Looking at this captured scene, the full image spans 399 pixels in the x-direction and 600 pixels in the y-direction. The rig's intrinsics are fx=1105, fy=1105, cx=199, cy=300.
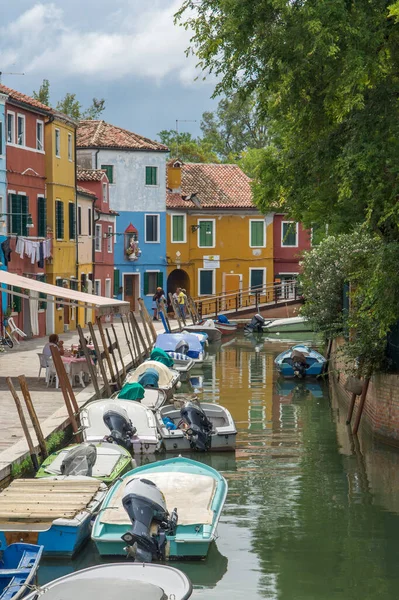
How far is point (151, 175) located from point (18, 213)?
2153 cm

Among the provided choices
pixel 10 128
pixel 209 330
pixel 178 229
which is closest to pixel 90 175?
pixel 209 330

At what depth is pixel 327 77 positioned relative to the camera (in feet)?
51.9

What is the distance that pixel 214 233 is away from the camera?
58031 millimetres

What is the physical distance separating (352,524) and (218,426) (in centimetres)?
613

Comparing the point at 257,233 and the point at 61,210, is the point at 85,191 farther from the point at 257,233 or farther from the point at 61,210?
the point at 257,233

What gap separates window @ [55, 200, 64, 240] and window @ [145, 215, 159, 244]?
607 inches

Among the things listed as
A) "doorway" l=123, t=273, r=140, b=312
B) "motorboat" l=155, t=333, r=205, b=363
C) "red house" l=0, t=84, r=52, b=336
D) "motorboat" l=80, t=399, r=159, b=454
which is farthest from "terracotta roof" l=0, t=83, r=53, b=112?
"doorway" l=123, t=273, r=140, b=312

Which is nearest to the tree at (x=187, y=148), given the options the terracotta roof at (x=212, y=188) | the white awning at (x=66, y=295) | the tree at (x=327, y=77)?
the terracotta roof at (x=212, y=188)

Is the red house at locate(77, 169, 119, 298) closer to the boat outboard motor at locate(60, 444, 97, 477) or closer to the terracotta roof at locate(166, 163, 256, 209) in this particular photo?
the terracotta roof at locate(166, 163, 256, 209)

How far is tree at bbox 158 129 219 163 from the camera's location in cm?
7275

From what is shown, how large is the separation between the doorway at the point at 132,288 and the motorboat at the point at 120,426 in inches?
1337

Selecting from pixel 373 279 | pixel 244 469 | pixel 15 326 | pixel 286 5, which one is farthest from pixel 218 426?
pixel 15 326

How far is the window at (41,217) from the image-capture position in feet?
122

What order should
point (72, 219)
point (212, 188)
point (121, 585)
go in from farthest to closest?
point (212, 188) < point (72, 219) < point (121, 585)
